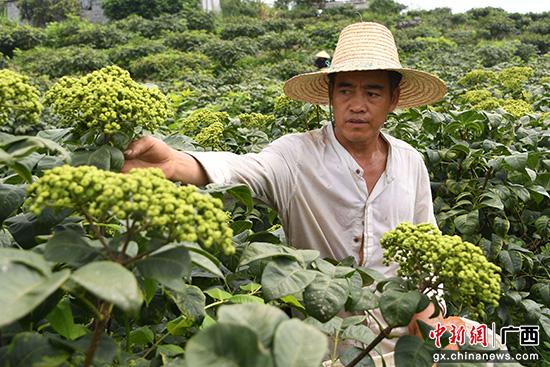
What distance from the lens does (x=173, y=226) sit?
0.84 meters

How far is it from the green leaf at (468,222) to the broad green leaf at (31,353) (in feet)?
7.26

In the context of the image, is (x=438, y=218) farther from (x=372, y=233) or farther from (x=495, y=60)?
(x=495, y=60)

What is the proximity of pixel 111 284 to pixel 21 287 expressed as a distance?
0.37 ft

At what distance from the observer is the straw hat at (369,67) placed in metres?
2.10

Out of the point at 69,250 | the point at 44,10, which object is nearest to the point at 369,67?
the point at 69,250

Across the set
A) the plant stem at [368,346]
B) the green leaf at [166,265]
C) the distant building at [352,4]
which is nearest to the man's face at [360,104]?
the plant stem at [368,346]

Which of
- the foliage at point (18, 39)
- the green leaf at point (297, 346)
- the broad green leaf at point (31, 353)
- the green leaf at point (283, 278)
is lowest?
the foliage at point (18, 39)

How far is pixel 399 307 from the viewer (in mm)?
1063

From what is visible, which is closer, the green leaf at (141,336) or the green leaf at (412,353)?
the green leaf at (412,353)

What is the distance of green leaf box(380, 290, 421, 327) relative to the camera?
1.05m

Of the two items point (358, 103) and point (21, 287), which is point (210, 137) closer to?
point (358, 103)

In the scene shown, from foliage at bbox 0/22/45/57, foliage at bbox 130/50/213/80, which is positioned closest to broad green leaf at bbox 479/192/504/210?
foliage at bbox 130/50/213/80

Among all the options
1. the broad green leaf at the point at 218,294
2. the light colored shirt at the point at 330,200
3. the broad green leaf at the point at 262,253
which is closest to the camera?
the broad green leaf at the point at 262,253

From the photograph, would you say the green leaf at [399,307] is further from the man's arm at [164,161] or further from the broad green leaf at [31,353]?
the man's arm at [164,161]
